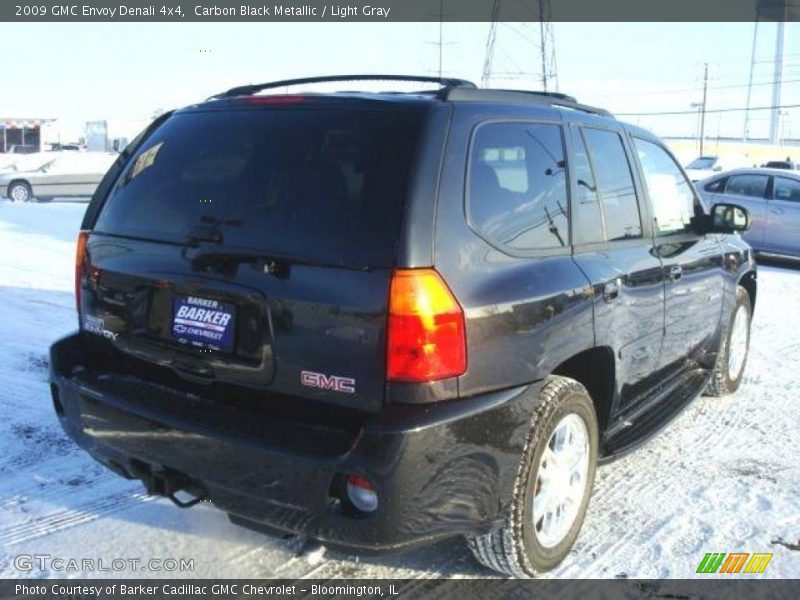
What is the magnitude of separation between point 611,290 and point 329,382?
145 centimetres

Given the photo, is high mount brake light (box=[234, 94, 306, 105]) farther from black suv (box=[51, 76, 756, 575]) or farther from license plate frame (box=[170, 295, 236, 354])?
license plate frame (box=[170, 295, 236, 354])

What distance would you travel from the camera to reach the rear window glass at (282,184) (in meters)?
2.51

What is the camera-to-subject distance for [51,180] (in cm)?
2136

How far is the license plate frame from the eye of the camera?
8.72ft

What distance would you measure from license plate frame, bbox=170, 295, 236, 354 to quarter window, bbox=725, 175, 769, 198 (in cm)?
1215

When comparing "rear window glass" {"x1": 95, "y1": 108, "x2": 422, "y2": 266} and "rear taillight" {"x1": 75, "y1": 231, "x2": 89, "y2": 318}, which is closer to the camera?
"rear window glass" {"x1": 95, "y1": 108, "x2": 422, "y2": 266}

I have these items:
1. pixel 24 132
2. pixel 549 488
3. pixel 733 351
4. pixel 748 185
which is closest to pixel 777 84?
pixel 24 132

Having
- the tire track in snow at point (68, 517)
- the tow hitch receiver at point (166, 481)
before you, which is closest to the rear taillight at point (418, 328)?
the tow hitch receiver at point (166, 481)

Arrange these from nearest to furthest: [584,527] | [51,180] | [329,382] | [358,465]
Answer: [358,465], [329,382], [584,527], [51,180]

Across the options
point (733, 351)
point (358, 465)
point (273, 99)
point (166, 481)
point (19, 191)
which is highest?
point (273, 99)

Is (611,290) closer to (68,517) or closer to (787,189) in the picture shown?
(68,517)

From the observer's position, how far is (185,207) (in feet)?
9.59

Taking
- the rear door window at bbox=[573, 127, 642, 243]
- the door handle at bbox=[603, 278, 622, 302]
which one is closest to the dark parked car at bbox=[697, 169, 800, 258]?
the rear door window at bbox=[573, 127, 642, 243]

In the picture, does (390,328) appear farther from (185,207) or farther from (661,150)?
(661,150)
